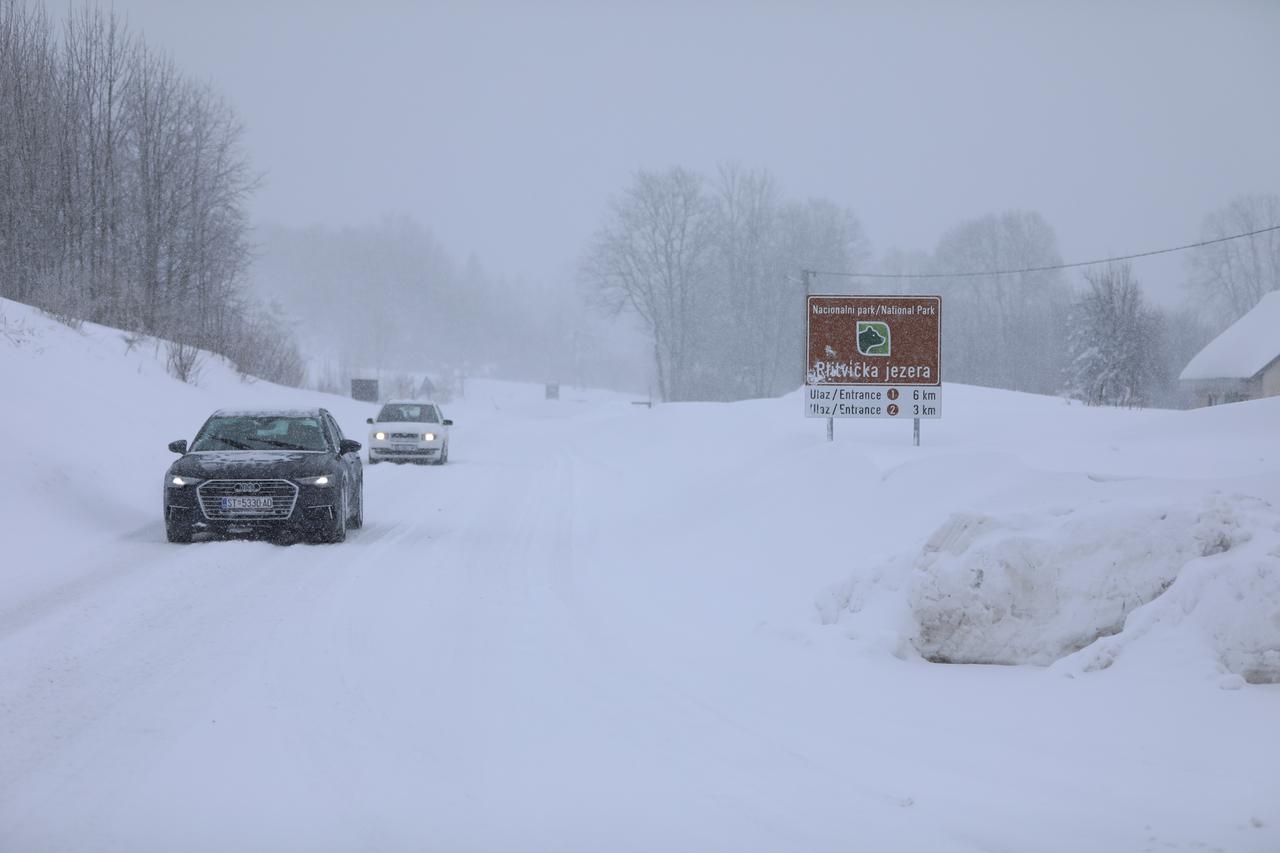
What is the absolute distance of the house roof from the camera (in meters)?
48.0

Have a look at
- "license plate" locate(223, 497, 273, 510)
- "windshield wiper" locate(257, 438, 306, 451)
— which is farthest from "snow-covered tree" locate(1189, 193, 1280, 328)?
"license plate" locate(223, 497, 273, 510)

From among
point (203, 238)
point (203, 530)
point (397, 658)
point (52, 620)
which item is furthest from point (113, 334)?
point (397, 658)

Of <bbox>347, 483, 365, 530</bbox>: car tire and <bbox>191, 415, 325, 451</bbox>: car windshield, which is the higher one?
<bbox>191, 415, 325, 451</bbox>: car windshield

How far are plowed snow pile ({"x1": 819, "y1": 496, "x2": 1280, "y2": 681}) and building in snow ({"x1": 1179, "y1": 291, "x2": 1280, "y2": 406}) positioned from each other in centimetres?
4606

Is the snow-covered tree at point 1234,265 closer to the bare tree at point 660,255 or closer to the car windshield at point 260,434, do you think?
the bare tree at point 660,255

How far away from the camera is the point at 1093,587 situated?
6840 millimetres

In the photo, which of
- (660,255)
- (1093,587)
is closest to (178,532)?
(1093,587)

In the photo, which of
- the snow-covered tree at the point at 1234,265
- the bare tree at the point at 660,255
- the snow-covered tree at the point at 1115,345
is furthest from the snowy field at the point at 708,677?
the snow-covered tree at the point at 1234,265

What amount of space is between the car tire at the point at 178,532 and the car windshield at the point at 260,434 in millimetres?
1420

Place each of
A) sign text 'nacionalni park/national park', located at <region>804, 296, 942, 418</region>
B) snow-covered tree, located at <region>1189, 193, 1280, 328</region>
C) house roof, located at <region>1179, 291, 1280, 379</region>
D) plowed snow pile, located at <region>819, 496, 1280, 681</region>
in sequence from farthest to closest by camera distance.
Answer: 1. snow-covered tree, located at <region>1189, 193, 1280, 328</region>
2. house roof, located at <region>1179, 291, 1280, 379</region>
3. sign text 'nacionalni park/national park', located at <region>804, 296, 942, 418</region>
4. plowed snow pile, located at <region>819, 496, 1280, 681</region>

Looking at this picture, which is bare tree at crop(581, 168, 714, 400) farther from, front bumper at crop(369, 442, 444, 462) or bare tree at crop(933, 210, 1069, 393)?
front bumper at crop(369, 442, 444, 462)

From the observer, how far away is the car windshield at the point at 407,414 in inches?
1137

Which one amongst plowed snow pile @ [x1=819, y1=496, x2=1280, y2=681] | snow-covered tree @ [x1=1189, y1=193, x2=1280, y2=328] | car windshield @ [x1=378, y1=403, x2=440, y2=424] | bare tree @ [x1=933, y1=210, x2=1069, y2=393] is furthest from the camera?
bare tree @ [x1=933, y1=210, x2=1069, y2=393]

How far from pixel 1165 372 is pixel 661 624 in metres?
65.7
